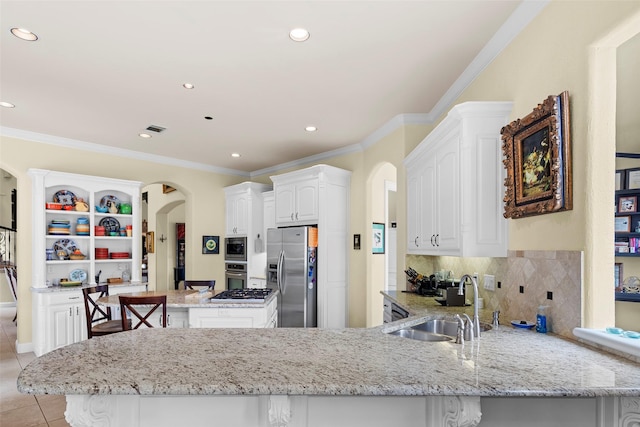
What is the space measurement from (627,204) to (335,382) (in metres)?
2.77

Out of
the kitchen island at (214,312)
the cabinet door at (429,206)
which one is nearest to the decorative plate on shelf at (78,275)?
the kitchen island at (214,312)

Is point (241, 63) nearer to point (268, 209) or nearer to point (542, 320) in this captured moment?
point (542, 320)

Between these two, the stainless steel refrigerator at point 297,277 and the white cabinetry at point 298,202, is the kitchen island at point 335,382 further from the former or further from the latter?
the white cabinetry at point 298,202

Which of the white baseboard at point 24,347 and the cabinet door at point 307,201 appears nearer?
the white baseboard at point 24,347

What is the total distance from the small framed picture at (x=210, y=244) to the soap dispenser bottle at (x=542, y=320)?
583 centimetres

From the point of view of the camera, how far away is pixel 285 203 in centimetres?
594

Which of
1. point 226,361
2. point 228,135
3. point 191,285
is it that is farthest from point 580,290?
point 228,135

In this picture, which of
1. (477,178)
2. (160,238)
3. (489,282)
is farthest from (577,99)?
(160,238)

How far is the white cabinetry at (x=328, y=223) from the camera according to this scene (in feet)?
17.6

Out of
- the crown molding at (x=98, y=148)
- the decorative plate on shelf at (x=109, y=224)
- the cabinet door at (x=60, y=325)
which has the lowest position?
the cabinet door at (x=60, y=325)

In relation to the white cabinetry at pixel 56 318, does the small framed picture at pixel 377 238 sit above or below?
above

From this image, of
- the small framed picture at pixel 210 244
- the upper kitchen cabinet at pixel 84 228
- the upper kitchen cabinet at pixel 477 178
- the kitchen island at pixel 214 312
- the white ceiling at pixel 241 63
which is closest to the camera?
the white ceiling at pixel 241 63

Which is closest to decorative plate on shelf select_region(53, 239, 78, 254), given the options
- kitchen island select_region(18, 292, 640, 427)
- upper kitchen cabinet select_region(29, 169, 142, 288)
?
upper kitchen cabinet select_region(29, 169, 142, 288)

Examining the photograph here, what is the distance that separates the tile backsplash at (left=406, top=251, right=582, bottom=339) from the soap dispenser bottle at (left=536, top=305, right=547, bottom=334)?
24 millimetres
